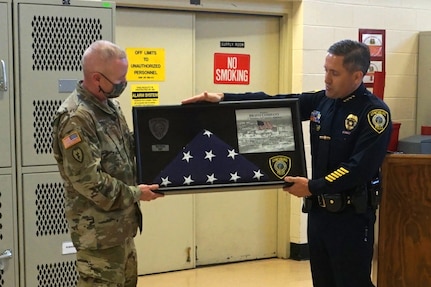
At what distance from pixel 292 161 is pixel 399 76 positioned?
277cm

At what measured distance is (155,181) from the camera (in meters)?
2.92

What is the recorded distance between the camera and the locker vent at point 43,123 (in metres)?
3.25

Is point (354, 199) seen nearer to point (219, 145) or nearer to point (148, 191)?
point (219, 145)

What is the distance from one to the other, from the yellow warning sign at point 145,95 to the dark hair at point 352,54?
2.00 metres

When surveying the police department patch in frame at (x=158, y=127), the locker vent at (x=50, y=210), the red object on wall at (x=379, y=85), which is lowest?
the locker vent at (x=50, y=210)

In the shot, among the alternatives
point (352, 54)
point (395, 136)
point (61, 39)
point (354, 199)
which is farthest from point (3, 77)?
point (395, 136)

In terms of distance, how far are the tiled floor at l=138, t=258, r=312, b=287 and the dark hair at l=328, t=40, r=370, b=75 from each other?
2.17 meters

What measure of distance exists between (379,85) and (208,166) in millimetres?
2663

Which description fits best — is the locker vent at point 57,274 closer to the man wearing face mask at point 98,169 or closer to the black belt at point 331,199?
the man wearing face mask at point 98,169

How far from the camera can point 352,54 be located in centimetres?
300

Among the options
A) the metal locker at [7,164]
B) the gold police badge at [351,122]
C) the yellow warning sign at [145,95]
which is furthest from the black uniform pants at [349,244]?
the yellow warning sign at [145,95]

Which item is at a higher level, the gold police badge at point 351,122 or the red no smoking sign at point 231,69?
the red no smoking sign at point 231,69

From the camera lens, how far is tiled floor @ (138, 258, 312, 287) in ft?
15.3

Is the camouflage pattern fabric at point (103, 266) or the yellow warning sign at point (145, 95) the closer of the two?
the camouflage pattern fabric at point (103, 266)
